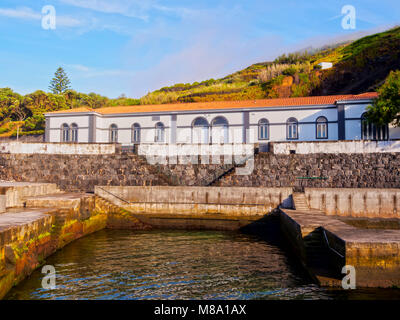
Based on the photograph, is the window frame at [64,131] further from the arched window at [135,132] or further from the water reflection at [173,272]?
the water reflection at [173,272]

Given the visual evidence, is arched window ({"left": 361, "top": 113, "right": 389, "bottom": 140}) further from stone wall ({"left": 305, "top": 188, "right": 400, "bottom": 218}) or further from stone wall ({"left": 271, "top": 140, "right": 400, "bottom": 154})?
stone wall ({"left": 305, "top": 188, "right": 400, "bottom": 218})

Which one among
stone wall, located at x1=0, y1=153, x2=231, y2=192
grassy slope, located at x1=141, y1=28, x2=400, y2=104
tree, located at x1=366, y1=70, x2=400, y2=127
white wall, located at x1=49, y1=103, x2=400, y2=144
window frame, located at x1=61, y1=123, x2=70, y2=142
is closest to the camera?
stone wall, located at x1=0, y1=153, x2=231, y2=192

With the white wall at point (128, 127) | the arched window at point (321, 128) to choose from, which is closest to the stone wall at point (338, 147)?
the arched window at point (321, 128)

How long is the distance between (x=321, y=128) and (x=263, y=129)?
Answer: 476 centimetres

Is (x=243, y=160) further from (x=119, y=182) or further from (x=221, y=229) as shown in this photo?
(x=119, y=182)

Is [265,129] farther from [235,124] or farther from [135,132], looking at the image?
[135,132]

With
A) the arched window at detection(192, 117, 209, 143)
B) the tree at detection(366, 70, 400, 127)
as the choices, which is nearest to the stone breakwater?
the tree at detection(366, 70, 400, 127)

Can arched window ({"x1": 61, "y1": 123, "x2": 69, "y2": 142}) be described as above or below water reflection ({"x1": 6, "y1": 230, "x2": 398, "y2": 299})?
above

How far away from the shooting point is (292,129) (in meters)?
26.3

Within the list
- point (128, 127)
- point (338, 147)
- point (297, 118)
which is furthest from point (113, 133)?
point (338, 147)

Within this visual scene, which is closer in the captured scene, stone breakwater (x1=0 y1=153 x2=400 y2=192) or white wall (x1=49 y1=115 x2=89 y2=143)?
stone breakwater (x1=0 y1=153 x2=400 y2=192)

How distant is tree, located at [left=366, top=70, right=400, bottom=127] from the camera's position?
65.9 ft

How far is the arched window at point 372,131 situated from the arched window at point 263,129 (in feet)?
24.3
